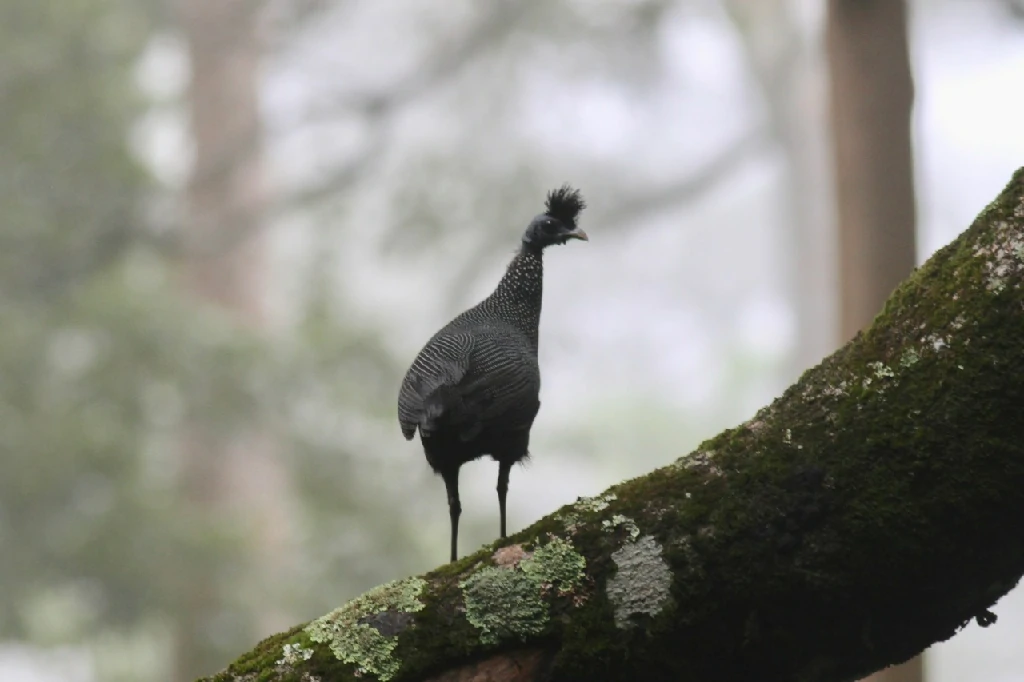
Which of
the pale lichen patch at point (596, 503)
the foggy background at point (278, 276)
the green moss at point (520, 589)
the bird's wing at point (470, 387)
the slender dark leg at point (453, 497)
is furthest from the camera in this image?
the foggy background at point (278, 276)

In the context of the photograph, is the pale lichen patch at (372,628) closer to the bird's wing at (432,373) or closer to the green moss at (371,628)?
the green moss at (371,628)

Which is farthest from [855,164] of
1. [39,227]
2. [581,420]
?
[581,420]

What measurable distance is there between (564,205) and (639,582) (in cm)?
181

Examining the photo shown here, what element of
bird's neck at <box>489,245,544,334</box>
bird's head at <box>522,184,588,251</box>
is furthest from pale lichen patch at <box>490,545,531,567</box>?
bird's head at <box>522,184,588,251</box>

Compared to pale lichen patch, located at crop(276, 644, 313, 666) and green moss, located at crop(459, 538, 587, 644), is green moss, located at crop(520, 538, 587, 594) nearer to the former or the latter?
green moss, located at crop(459, 538, 587, 644)

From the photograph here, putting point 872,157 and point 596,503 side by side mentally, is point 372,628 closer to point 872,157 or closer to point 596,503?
point 596,503

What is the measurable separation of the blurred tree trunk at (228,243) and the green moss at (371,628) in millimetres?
8600

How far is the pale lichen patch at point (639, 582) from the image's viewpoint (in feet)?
6.17

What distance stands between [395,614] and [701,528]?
614 mm

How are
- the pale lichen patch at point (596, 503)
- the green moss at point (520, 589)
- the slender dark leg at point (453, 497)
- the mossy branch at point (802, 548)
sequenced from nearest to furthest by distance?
1. the mossy branch at point (802, 548)
2. the green moss at point (520, 589)
3. the pale lichen patch at point (596, 503)
4. the slender dark leg at point (453, 497)

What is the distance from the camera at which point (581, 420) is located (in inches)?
571

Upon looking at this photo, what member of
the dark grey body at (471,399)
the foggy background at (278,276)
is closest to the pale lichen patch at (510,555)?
the dark grey body at (471,399)

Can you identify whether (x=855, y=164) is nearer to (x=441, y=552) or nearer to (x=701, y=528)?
(x=701, y=528)

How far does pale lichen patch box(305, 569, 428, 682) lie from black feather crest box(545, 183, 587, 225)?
1.72 meters
